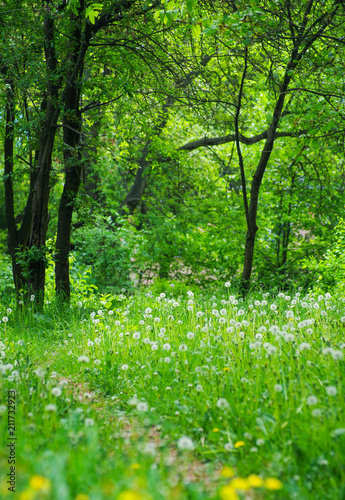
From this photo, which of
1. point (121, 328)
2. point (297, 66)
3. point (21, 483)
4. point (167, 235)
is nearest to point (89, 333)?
point (121, 328)

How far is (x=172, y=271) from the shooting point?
11.6m

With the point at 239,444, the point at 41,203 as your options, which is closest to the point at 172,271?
the point at 41,203

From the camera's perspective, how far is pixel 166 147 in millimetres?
9266

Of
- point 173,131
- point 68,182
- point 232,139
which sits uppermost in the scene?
point 173,131

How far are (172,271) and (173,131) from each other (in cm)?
484

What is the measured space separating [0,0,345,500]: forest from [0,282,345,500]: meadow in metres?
0.02

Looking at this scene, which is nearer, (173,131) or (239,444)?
(239,444)

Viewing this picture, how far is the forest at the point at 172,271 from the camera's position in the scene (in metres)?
2.27

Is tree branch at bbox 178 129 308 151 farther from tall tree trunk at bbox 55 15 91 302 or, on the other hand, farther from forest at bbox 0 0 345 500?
tall tree trunk at bbox 55 15 91 302

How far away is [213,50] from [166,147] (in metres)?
2.92

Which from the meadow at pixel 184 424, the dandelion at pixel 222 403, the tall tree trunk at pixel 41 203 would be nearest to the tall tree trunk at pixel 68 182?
the tall tree trunk at pixel 41 203

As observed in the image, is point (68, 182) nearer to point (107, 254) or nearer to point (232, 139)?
point (107, 254)

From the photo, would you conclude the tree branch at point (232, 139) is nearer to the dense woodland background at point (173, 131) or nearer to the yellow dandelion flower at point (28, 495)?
the dense woodland background at point (173, 131)

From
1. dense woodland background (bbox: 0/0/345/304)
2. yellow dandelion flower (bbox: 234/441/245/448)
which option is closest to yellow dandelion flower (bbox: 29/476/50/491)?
yellow dandelion flower (bbox: 234/441/245/448)
